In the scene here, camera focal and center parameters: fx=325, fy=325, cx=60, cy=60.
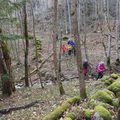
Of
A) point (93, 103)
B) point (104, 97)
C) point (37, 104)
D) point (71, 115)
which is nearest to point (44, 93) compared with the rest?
point (37, 104)

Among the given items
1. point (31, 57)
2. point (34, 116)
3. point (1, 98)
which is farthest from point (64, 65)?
point (34, 116)

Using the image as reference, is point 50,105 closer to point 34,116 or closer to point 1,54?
point 34,116

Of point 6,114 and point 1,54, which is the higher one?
point 1,54

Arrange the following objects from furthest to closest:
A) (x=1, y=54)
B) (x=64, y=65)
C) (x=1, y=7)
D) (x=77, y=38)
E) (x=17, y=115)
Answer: (x=64, y=65) → (x=1, y=54) → (x=1, y=7) → (x=17, y=115) → (x=77, y=38)

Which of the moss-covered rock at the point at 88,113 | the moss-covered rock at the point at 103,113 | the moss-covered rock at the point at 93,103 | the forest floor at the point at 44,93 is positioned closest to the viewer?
the moss-covered rock at the point at 103,113

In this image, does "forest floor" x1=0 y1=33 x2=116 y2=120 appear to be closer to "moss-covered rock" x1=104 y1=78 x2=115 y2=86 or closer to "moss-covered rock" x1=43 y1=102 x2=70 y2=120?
"moss-covered rock" x1=104 y1=78 x2=115 y2=86

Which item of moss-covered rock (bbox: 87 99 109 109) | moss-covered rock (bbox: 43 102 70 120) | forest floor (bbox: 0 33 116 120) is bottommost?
forest floor (bbox: 0 33 116 120)

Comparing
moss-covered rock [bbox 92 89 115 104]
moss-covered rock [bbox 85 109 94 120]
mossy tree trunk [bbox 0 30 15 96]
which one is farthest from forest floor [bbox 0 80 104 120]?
moss-covered rock [bbox 85 109 94 120]

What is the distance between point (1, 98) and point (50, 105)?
17.7 feet

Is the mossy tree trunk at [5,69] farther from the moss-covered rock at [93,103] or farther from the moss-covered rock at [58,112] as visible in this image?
the moss-covered rock at [93,103]

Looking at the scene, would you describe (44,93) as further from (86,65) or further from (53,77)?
(53,77)

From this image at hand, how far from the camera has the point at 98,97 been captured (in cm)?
1164

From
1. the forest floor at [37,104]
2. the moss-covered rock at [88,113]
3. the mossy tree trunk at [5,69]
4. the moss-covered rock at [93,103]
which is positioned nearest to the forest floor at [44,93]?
the forest floor at [37,104]

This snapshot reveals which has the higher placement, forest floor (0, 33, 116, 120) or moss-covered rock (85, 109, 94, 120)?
moss-covered rock (85, 109, 94, 120)
